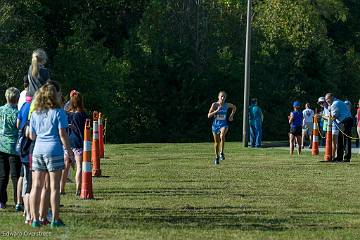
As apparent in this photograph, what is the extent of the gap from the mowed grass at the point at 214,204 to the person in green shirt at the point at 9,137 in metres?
0.58

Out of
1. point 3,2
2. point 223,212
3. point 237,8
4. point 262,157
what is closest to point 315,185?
point 223,212

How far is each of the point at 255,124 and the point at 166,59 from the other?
19980 millimetres

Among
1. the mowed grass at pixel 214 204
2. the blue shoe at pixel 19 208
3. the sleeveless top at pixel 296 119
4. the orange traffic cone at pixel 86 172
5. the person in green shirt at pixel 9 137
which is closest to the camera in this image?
the mowed grass at pixel 214 204

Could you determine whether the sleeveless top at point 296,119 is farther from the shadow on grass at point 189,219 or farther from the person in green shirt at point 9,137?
the person in green shirt at point 9,137

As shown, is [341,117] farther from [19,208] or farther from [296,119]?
[19,208]

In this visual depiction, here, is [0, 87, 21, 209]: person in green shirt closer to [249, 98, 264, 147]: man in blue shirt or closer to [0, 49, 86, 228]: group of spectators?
[0, 49, 86, 228]: group of spectators

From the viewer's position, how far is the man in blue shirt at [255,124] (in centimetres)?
3969

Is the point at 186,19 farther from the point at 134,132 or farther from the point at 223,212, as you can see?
the point at 223,212

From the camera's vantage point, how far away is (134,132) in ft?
198

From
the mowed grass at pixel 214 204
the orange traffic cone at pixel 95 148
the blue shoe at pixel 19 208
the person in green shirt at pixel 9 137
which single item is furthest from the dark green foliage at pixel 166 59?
the blue shoe at pixel 19 208


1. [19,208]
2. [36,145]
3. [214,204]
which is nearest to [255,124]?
[214,204]

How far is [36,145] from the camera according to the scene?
1194 centimetres

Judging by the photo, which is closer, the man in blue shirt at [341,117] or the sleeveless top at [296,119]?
the man in blue shirt at [341,117]

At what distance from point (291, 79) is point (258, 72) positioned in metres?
2.31
